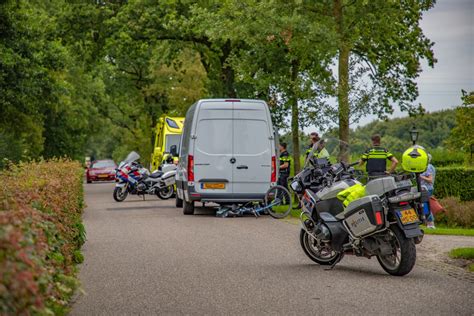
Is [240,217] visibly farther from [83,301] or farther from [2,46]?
[2,46]

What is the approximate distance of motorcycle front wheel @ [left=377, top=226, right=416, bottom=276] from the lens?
33.0 ft

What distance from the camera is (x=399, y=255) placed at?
10375 millimetres

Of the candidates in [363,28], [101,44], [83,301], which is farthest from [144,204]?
[83,301]

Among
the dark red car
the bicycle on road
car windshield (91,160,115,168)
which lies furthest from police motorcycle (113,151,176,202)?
car windshield (91,160,115,168)

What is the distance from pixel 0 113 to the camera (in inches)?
1457

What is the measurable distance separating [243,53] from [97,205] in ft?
20.7

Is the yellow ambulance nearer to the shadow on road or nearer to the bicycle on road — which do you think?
the shadow on road

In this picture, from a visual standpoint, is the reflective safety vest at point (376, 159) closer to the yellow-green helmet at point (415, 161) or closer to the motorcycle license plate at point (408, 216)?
the yellow-green helmet at point (415, 161)

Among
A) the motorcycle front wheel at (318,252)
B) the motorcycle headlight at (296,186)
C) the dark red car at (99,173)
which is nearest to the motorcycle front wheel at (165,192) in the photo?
the motorcycle headlight at (296,186)

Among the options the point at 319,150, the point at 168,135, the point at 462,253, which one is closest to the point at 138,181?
the point at 168,135

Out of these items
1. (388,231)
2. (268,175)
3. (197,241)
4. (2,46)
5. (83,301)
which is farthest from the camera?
(2,46)

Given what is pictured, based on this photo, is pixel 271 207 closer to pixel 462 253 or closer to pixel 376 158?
pixel 376 158

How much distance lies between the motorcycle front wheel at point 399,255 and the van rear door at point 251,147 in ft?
33.4

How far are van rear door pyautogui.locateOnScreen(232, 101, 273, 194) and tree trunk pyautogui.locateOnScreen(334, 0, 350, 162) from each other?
4.04m
